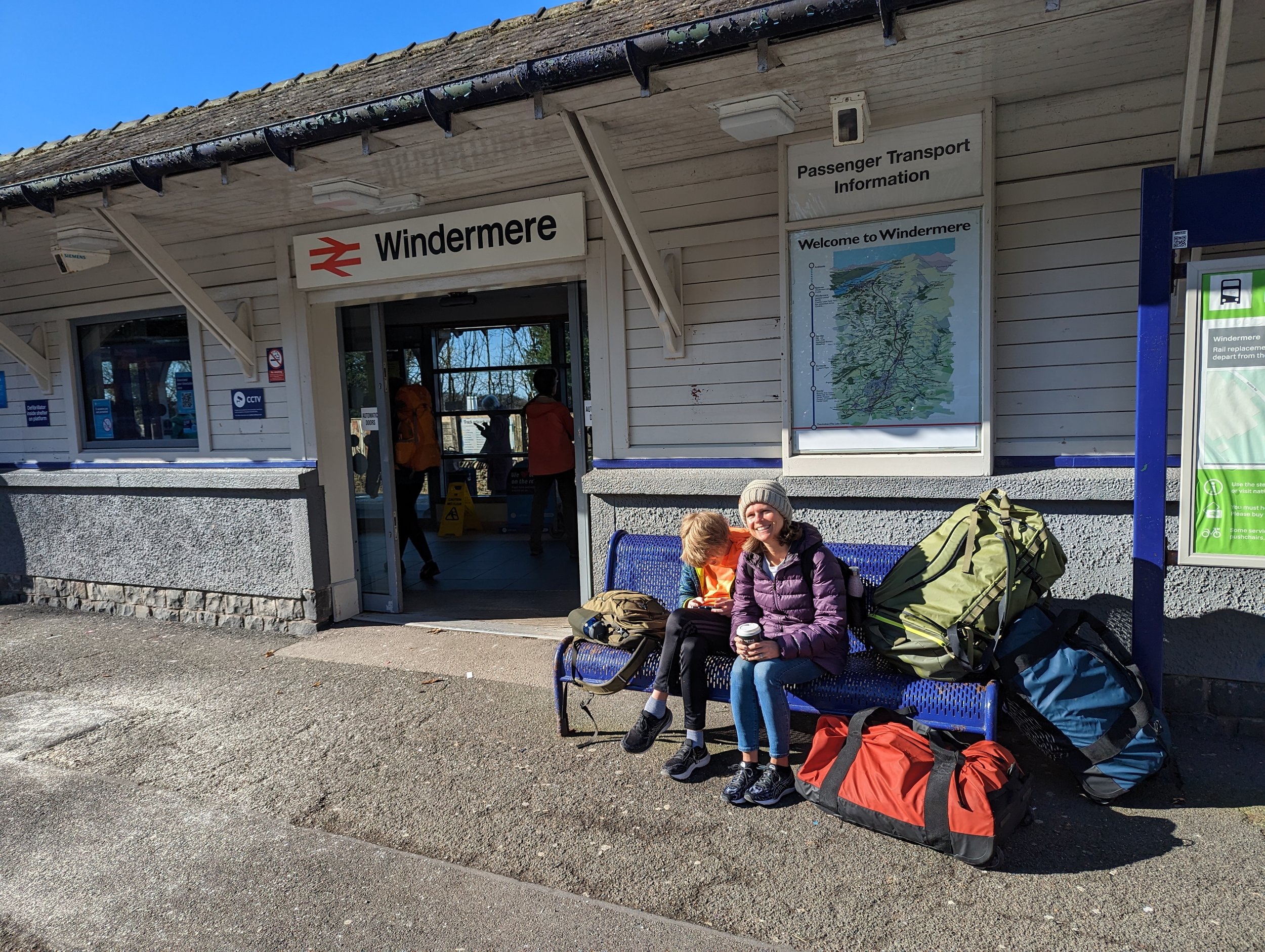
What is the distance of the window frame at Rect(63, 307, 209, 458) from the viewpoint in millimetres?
6785

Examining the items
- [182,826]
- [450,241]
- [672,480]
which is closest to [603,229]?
[450,241]

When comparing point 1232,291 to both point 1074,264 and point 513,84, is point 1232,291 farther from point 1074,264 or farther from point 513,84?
point 513,84

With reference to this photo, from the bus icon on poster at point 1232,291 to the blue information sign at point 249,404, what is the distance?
236 inches

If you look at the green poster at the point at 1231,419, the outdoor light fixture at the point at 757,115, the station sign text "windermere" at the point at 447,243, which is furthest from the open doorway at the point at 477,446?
the green poster at the point at 1231,419

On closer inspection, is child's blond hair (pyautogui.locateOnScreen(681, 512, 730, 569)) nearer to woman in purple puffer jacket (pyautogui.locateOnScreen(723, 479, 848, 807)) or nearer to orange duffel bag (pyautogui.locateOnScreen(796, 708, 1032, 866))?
woman in purple puffer jacket (pyautogui.locateOnScreen(723, 479, 848, 807))

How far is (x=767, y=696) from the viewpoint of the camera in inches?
137

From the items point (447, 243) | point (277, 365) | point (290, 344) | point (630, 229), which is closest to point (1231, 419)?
point (630, 229)

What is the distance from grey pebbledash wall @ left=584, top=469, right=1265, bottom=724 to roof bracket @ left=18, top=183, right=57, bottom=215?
4458mm

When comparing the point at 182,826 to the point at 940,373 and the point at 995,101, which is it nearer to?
the point at 940,373

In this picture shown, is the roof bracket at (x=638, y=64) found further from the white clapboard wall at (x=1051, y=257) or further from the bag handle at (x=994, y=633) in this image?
the bag handle at (x=994, y=633)

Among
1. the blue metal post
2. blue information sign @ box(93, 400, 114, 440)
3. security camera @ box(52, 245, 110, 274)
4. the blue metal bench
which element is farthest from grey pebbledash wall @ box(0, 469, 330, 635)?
the blue metal post

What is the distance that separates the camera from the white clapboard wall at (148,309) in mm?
6434

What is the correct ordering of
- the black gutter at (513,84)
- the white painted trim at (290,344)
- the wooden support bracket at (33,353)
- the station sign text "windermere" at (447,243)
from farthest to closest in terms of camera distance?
1. the wooden support bracket at (33,353)
2. the white painted trim at (290,344)
3. the station sign text "windermere" at (447,243)
4. the black gutter at (513,84)

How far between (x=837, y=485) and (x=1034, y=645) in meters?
1.50
